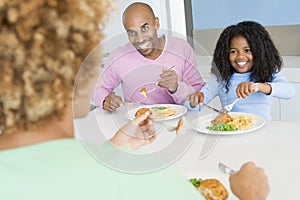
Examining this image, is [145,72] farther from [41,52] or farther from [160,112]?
[41,52]

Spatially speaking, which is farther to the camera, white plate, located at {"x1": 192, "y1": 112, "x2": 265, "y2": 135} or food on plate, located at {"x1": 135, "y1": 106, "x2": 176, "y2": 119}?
food on plate, located at {"x1": 135, "y1": 106, "x2": 176, "y2": 119}

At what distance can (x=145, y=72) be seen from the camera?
6.36ft

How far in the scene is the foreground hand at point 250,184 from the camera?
0.80 m

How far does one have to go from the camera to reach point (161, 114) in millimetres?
1589

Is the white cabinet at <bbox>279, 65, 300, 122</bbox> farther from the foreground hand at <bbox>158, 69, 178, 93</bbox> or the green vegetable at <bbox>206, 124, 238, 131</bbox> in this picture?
the green vegetable at <bbox>206, 124, 238, 131</bbox>

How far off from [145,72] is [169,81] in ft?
0.82

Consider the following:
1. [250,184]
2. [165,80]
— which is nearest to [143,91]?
[165,80]

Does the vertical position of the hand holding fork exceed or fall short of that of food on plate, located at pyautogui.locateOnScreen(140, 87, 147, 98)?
it exceeds it

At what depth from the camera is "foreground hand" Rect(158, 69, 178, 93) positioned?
1.70 metres

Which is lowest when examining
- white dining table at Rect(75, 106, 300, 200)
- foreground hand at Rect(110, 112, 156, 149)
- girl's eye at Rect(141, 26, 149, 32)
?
white dining table at Rect(75, 106, 300, 200)

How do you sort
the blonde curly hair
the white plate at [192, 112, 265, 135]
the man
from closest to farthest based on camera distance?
the blonde curly hair, the white plate at [192, 112, 265, 135], the man

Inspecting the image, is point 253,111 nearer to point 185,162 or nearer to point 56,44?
point 185,162

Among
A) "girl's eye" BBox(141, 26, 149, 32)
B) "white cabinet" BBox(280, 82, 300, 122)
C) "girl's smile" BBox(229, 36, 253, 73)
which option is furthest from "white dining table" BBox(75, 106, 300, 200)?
"white cabinet" BBox(280, 82, 300, 122)

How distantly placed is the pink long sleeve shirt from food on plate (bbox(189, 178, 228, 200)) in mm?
887
